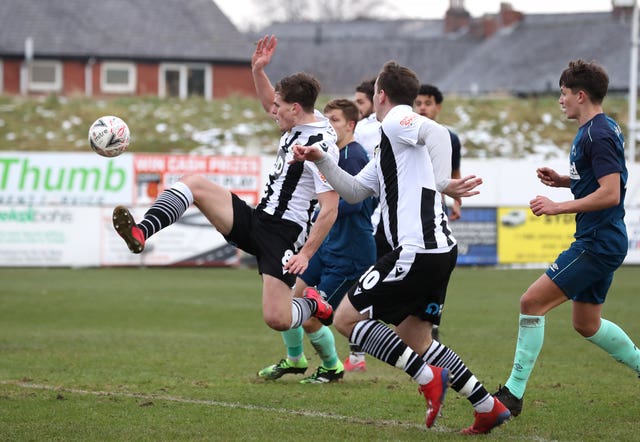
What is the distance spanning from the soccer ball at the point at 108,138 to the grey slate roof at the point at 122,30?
127ft

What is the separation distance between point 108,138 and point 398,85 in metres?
2.32

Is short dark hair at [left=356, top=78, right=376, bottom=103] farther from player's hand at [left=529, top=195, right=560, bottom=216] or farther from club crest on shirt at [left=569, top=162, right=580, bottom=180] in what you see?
player's hand at [left=529, top=195, right=560, bottom=216]

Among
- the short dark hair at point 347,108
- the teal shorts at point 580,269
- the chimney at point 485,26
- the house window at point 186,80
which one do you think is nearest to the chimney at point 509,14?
the chimney at point 485,26

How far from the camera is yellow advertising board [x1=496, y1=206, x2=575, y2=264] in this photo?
2272cm

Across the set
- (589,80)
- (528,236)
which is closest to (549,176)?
(589,80)

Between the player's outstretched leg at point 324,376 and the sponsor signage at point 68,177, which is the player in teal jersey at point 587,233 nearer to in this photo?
the player's outstretched leg at point 324,376

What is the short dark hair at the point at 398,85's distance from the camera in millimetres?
6457

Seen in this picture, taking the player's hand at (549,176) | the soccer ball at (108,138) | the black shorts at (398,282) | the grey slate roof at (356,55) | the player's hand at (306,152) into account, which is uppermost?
the grey slate roof at (356,55)

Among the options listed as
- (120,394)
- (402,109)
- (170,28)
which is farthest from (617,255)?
(170,28)

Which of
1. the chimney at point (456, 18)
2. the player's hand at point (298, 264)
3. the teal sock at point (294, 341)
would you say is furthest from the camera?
the chimney at point (456, 18)

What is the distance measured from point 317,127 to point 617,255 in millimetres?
2300

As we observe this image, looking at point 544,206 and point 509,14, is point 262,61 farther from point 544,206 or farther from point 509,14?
point 509,14

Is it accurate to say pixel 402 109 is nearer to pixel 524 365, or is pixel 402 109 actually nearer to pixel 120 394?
pixel 524 365

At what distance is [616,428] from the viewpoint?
21.5 ft
